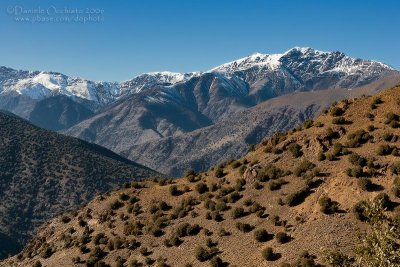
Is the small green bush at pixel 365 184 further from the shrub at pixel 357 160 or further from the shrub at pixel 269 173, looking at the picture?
the shrub at pixel 269 173

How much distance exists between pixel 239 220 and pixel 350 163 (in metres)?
14.7

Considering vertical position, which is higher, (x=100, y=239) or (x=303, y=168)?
(x=303, y=168)

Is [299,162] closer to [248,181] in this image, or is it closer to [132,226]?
[248,181]

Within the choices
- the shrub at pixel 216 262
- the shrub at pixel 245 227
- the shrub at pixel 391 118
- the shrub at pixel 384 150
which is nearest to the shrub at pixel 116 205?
the shrub at pixel 245 227

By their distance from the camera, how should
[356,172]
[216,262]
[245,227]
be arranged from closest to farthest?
1. [216,262]
2. [356,172]
3. [245,227]

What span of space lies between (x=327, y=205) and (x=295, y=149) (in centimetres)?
1513

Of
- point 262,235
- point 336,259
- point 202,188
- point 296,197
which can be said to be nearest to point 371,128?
point 296,197

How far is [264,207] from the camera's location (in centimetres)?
5591

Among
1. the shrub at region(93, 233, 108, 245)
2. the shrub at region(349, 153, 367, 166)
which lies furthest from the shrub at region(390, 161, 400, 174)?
the shrub at region(93, 233, 108, 245)

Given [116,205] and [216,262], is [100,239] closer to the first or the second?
[116,205]

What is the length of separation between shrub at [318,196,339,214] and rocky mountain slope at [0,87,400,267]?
4.1 inches

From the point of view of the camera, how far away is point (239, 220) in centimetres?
5581

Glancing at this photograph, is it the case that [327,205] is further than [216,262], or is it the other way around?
[327,205]

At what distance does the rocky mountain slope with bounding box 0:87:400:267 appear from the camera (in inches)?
1864
